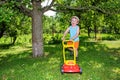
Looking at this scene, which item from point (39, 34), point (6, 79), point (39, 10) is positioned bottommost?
point (6, 79)

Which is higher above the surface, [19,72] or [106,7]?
[106,7]

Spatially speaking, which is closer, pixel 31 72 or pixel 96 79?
pixel 96 79

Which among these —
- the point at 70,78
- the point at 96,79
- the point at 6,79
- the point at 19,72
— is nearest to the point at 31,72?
the point at 19,72

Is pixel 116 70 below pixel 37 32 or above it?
below

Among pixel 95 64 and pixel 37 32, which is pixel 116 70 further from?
pixel 37 32

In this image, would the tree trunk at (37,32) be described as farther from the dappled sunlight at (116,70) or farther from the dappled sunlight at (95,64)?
the dappled sunlight at (116,70)

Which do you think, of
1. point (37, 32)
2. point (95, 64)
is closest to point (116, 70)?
point (95, 64)

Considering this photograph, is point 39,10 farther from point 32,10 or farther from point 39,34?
point 39,34

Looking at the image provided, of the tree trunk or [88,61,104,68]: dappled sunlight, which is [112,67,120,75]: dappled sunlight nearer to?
[88,61,104,68]: dappled sunlight

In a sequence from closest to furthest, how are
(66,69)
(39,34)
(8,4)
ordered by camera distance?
(66,69) → (8,4) → (39,34)

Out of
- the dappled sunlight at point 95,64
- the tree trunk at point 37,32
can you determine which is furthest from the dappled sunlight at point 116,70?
the tree trunk at point 37,32

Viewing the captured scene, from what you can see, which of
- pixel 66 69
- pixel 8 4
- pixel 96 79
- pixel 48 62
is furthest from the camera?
pixel 48 62

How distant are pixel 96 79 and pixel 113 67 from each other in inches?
116

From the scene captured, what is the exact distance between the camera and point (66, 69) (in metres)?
11.9
